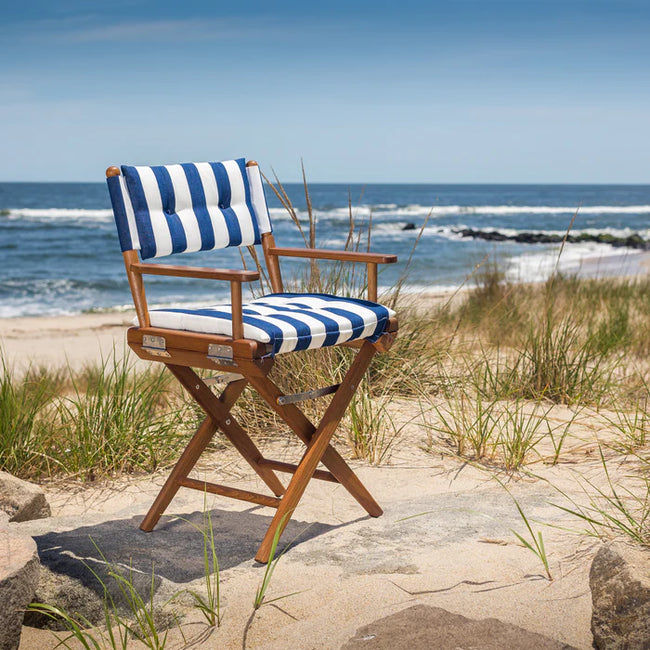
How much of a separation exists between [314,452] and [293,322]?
42cm

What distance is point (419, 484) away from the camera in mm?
2785

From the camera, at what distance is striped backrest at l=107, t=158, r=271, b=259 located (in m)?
2.26

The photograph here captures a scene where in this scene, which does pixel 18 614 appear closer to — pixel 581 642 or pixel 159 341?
pixel 159 341

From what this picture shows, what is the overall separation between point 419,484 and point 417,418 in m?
0.65

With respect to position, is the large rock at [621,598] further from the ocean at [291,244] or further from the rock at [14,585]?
the ocean at [291,244]

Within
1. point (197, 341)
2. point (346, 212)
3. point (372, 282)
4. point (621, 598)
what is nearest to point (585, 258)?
point (372, 282)

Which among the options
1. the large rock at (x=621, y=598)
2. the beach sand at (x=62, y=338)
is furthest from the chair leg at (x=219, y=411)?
the beach sand at (x=62, y=338)

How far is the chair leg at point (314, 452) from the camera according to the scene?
2174mm

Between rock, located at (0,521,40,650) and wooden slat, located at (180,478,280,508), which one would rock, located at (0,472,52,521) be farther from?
rock, located at (0,521,40,650)

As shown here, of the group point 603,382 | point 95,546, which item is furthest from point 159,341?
point 603,382

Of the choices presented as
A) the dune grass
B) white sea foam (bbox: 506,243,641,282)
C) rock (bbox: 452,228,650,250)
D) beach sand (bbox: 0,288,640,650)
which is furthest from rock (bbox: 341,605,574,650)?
rock (bbox: 452,228,650,250)

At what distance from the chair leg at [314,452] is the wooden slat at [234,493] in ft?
0.15

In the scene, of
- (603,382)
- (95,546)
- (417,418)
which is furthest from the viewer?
(603,382)

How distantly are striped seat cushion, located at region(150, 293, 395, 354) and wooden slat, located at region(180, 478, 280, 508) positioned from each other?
48 cm
